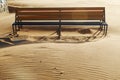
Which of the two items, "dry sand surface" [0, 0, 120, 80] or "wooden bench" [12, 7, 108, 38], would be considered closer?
"dry sand surface" [0, 0, 120, 80]

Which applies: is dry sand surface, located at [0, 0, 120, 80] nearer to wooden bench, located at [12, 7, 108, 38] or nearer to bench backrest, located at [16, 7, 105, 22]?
wooden bench, located at [12, 7, 108, 38]

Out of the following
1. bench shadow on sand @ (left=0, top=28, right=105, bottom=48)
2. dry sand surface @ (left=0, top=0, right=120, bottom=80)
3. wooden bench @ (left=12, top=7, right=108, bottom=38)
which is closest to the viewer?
dry sand surface @ (left=0, top=0, right=120, bottom=80)

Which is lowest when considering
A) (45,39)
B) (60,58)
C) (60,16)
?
(45,39)

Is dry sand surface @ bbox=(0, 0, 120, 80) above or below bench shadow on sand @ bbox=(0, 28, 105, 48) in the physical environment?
above

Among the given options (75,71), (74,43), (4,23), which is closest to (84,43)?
(74,43)

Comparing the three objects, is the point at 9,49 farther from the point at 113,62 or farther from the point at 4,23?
the point at 4,23

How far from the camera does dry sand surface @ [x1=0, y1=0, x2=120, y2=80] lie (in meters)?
7.72

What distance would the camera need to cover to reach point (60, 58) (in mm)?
8766

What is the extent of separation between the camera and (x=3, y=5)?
2011 centimetres

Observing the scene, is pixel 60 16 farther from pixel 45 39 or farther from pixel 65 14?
pixel 45 39

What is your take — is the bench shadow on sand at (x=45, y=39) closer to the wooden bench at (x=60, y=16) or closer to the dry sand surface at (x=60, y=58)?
the dry sand surface at (x=60, y=58)

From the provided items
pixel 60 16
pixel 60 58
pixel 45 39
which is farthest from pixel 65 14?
pixel 60 58

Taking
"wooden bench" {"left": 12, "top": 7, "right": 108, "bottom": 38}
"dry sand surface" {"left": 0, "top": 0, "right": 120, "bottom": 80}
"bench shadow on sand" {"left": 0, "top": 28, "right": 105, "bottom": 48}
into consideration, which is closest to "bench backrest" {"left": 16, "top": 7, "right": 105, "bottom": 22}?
"wooden bench" {"left": 12, "top": 7, "right": 108, "bottom": 38}

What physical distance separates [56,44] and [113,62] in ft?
7.74
